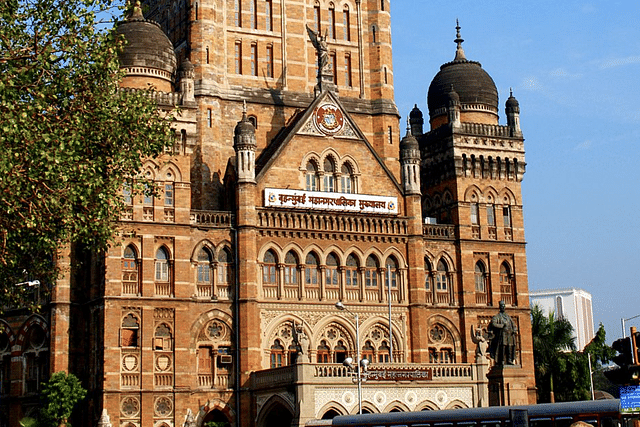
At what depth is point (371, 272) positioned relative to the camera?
61.0 meters

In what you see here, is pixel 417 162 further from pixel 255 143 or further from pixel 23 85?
pixel 23 85

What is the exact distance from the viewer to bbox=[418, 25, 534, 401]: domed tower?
210ft

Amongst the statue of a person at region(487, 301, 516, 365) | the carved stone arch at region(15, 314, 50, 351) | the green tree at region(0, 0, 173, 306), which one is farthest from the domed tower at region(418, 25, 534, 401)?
the green tree at region(0, 0, 173, 306)

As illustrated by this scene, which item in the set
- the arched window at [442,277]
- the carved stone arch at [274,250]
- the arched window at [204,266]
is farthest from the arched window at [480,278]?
the arched window at [204,266]

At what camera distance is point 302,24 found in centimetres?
6581

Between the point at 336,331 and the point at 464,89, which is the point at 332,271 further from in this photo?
the point at 464,89

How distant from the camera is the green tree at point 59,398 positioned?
51.9 metres

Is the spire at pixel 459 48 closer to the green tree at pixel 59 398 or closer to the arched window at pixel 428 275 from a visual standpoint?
the arched window at pixel 428 275

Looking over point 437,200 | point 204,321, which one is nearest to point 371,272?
point 437,200

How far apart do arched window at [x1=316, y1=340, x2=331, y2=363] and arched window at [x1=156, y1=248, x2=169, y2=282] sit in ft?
31.4

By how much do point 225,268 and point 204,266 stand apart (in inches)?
45.9

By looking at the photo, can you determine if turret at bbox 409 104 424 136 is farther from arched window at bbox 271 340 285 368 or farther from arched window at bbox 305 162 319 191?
arched window at bbox 271 340 285 368

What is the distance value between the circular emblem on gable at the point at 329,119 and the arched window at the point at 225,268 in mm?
9530

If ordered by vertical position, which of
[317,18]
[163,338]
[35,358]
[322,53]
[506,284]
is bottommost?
[35,358]
